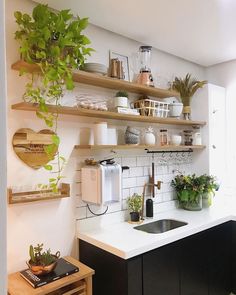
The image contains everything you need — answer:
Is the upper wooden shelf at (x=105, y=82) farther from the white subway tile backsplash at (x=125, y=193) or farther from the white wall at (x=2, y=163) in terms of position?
the white wall at (x=2, y=163)

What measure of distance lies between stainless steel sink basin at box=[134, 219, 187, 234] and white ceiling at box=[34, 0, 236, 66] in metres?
1.68

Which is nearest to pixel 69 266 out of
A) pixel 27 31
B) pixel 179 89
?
pixel 27 31

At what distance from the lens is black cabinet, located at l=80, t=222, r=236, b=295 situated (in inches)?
68.1

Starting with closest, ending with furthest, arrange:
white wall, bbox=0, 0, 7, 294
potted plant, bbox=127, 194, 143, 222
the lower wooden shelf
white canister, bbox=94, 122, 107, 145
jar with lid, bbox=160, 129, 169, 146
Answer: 1. white wall, bbox=0, 0, 7, 294
2. the lower wooden shelf
3. white canister, bbox=94, 122, 107, 145
4. potted plant, bbox=127, 194, 143, 222
5. jar with lid, bbox=160, 129, 169, 146

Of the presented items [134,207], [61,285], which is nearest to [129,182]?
[134,207]

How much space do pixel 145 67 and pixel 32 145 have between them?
1.29 meters

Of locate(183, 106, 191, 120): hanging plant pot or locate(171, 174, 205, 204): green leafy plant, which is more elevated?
locate(183, 106, 191, 120): hanging plant pot

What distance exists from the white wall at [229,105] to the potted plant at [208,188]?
0.44m

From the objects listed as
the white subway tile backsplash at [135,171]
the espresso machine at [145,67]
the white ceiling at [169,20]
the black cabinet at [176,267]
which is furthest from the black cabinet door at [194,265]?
the white ceiling at [169,20]

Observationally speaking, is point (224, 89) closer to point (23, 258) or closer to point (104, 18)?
point (104, 18)

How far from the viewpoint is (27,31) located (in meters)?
1.70

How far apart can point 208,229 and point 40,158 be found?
1552 millimetres

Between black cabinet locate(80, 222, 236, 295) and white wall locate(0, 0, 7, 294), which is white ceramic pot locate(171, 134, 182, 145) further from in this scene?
white wall locate(0, 0, 7, 294)

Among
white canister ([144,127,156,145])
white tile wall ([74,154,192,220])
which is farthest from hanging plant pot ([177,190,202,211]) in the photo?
white canister ([144,127,156,145])
